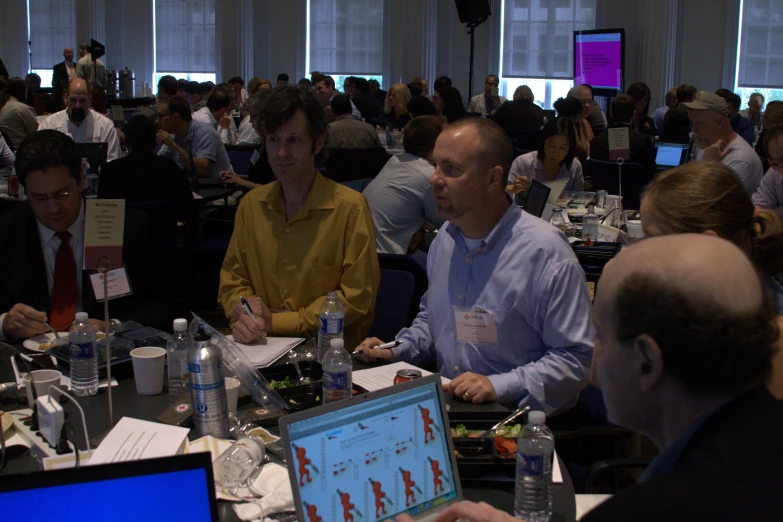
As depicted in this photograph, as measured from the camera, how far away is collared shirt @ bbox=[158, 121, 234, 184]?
6457 millimetres

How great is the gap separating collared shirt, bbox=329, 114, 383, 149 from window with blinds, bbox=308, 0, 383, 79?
849 cm

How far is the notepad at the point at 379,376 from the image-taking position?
2.16 metres

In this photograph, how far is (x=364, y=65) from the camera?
1587 centimetres

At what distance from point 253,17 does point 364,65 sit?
246cm

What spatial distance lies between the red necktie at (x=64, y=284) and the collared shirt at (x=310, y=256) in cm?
52

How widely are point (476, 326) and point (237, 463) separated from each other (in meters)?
0.85

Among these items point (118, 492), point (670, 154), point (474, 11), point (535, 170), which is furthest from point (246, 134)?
point (118, 492)

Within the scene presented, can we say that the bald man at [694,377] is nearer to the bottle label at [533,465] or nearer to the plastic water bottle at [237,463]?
the bottle label at [533,465]

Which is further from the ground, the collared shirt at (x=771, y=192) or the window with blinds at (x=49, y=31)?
the window with blinds at (x=49, y=31)

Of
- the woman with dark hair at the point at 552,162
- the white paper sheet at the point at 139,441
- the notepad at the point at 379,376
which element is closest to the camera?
the white paper sheet at the point at 139,441

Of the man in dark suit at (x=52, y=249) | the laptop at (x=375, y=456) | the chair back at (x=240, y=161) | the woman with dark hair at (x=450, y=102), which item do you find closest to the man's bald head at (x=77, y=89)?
the chair back at (x=240, y=161)

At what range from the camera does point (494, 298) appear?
7.72 feet

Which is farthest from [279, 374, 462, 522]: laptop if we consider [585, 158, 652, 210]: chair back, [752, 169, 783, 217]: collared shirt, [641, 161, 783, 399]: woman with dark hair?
[585, 158, 652, 210]: chair back

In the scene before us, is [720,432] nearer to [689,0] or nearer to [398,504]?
[398,504]
